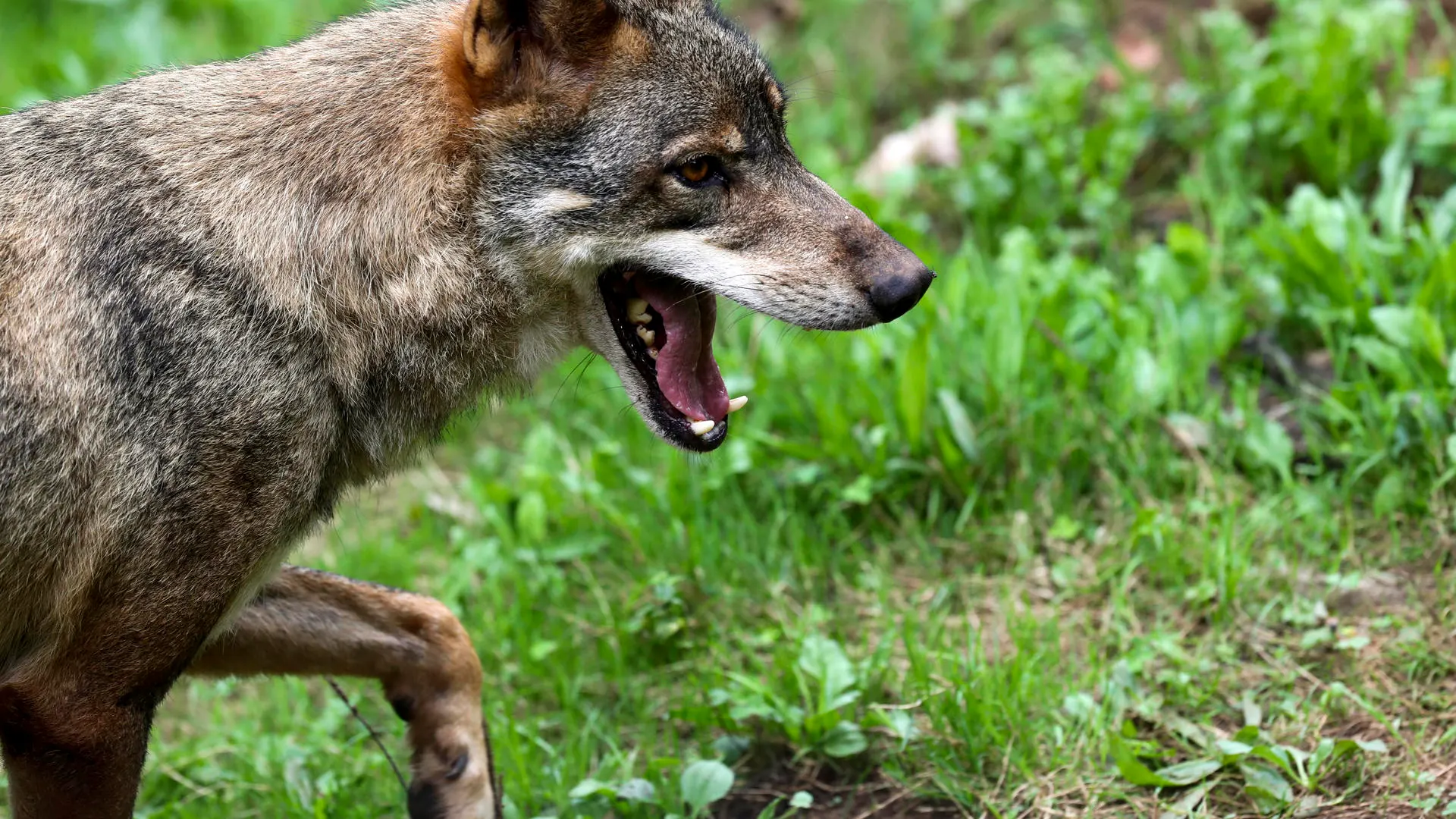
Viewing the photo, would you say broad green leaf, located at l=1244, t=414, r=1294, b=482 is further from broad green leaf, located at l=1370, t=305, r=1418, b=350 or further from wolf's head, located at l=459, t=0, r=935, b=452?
wolf's head, located at l=459, t=0, r=935, b=452

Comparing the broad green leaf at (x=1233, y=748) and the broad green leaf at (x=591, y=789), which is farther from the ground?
the broad green leaf at (x=1233, y=748)

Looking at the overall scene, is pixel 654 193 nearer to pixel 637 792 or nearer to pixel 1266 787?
pixel 637 792

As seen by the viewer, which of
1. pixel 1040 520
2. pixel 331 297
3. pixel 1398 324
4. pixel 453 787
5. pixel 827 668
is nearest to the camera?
pixel 331 297

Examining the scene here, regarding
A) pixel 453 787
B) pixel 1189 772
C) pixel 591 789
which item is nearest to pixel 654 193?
pixel 591 789

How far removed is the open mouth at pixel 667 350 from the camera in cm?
379

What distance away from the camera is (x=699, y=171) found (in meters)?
3.67

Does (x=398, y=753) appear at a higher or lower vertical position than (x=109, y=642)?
lower

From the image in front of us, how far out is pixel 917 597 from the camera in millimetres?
4766

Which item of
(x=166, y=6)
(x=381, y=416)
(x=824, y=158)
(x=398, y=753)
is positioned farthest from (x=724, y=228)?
(x=166, y=6)

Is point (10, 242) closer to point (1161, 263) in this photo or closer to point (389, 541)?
point (389, 541)

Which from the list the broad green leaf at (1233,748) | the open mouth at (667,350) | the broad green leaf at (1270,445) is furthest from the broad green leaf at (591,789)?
the broad green leaf at (1270,445)

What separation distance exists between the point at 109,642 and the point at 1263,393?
3.77 meters

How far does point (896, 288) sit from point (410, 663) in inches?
64.6

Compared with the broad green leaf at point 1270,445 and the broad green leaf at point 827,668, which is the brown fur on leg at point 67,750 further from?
the broad green leaf at point 1270,445
